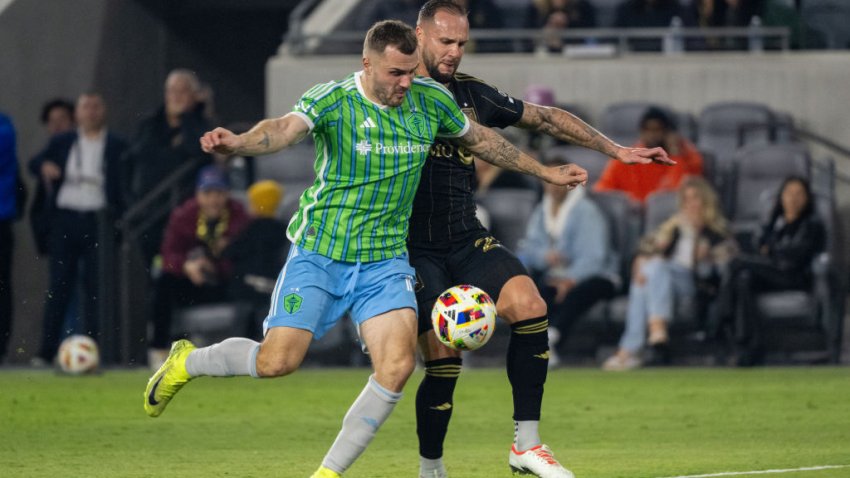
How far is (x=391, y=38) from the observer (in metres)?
7.47

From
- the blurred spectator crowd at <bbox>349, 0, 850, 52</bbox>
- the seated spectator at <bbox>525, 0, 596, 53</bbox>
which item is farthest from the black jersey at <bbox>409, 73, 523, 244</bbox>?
the seated spectator at <bbox>525, 0, 596, 53</bbox>

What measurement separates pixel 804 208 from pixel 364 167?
827 centimetres

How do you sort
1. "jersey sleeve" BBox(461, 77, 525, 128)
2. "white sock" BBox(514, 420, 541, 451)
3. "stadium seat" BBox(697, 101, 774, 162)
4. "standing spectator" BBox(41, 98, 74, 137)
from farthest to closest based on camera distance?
"stadium seat" BBox(697, 101, 774, 162) < "standing spectator" BBox(41, 98, 74, 137) < "jersey sleeve" BBox(461, 77, 525, 128) < "white sock" BBox(514, 420, 541, 451)

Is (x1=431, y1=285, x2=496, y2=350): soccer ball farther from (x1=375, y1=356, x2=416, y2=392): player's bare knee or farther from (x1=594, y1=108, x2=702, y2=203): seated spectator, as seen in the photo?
(x1=594, y1=108, x2=702, y2=203): seated spectator

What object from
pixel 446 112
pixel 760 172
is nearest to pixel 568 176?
pixel 446 112

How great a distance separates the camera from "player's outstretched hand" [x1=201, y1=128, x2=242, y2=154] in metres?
6.88

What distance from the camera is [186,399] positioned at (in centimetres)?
1299

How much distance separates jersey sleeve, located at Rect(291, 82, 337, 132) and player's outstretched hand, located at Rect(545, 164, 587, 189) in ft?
3.80

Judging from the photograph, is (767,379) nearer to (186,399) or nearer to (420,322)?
(186,399)

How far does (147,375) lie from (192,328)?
808mm

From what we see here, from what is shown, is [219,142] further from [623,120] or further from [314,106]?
[623,120]

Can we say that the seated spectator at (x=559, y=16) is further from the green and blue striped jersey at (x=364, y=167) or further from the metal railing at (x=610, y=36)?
the green and blue striped jersey at (x=364, y=167)

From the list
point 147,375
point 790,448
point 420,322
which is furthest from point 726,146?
point 420,322

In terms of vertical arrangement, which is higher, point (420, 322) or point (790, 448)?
point (420, 322)
